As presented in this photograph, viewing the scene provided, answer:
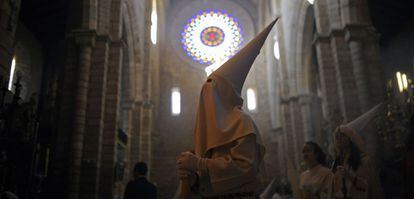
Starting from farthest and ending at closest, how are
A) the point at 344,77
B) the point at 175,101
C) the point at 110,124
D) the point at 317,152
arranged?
1. the point at 175,101
2. the point at 110,124
3. the point at 344,77
4. the point at 317,152

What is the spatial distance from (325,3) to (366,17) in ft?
4.97

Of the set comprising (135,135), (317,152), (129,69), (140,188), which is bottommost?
(140,188)

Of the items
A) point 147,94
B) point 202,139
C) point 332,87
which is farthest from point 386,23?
point 202,139

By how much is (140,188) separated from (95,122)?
19.5 feet

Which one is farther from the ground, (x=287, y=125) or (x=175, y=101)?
(x=175, y=101)

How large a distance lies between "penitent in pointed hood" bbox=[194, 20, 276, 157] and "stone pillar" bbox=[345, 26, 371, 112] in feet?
26.5

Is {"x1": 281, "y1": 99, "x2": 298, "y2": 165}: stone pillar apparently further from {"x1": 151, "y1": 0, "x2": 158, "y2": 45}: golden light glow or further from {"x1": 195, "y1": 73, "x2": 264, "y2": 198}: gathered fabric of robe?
{"x1": 195, "y1": 73, "x2": 264, "y2": 198}: gathered fabric of robe

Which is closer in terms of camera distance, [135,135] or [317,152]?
[317,152]

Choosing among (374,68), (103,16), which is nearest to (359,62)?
(374,68)

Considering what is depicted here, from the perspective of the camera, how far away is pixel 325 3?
1173 cm

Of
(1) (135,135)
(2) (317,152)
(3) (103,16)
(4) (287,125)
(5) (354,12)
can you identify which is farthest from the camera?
(4) (287,125)

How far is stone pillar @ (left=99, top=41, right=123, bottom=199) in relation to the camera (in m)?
10.7

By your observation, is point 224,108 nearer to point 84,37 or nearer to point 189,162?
point 189,162

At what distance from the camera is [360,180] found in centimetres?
363
